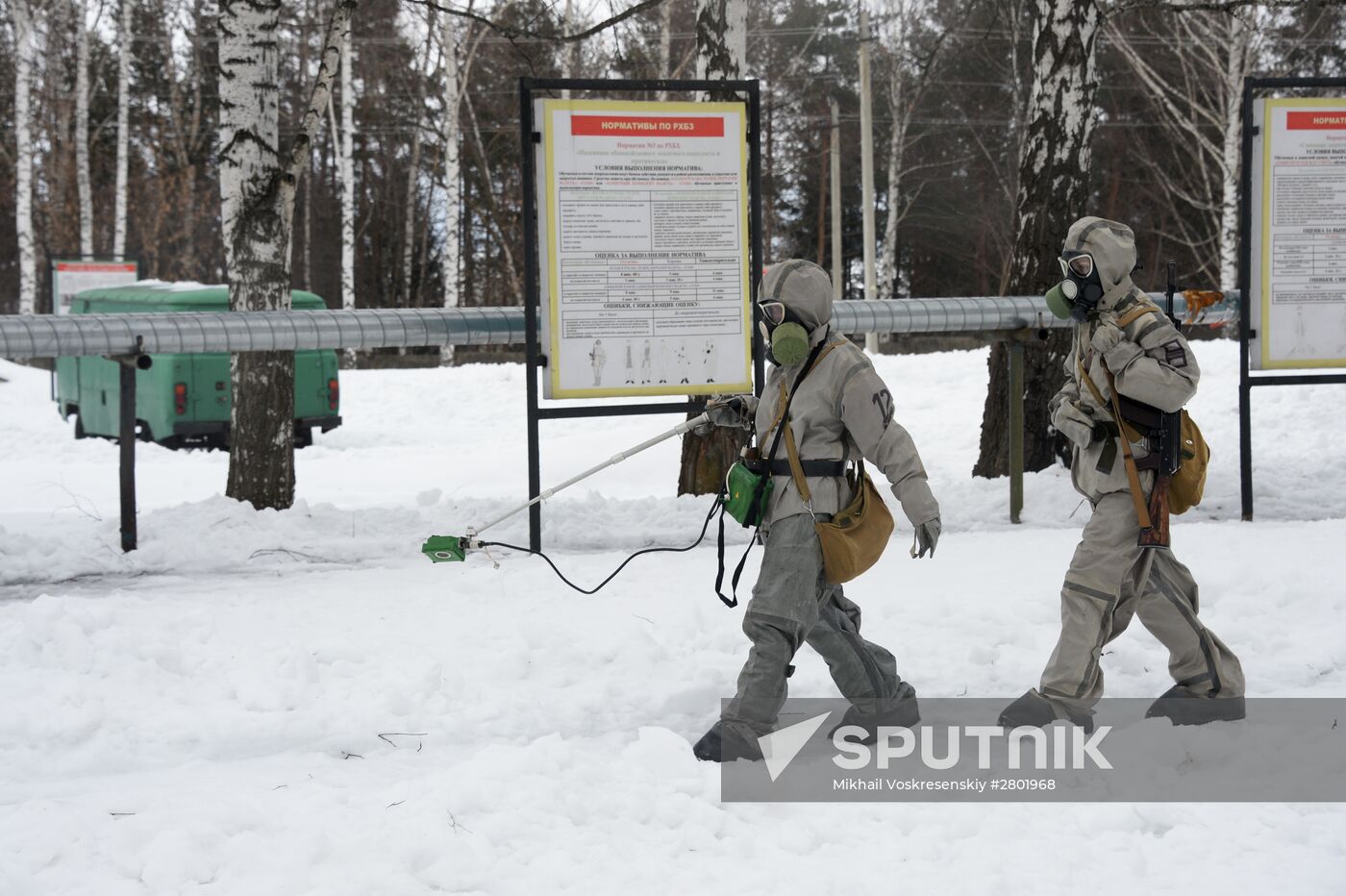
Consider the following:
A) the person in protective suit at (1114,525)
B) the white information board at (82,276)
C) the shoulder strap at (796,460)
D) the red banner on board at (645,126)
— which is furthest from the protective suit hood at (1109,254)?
the white information board at (82,276)

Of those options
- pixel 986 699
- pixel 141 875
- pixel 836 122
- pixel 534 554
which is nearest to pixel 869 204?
pixel 836 122

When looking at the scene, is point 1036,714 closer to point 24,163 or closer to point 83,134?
point 24,163

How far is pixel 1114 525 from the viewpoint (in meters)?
4.81

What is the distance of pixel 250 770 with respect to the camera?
455 cm

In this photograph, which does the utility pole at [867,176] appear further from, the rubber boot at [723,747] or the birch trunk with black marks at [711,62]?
the rubber boot at [723,747]

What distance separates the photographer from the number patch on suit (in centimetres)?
449

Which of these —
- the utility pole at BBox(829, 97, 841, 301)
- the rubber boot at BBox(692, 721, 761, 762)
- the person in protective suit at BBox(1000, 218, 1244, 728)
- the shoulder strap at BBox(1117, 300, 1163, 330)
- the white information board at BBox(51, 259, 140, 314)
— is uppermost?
the utility pole at BBox(829, 97, 841, 301)

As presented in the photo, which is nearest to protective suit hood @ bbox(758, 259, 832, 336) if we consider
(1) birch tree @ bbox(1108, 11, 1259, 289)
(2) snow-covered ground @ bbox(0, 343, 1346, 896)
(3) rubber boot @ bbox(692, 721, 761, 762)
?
(3) rubber boot @ bbox(692, 721, 761, 762)

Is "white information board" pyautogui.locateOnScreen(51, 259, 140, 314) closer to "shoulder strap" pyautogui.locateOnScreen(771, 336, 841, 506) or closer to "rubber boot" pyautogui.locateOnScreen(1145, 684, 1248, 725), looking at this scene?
"shoulder strap" pyautogui.locateOnScreen(771, 336, 841, 506)

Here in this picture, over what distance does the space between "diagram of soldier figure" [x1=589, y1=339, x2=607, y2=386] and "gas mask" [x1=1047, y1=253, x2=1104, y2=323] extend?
3238 mm

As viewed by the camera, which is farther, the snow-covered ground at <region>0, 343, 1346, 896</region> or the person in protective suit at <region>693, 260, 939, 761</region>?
the person in protective suit at <region>693, 260, 939, 761</region>

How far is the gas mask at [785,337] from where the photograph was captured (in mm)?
4480

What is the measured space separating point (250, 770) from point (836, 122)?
29.0m

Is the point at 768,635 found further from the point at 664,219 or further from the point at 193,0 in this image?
the point at 193,0
